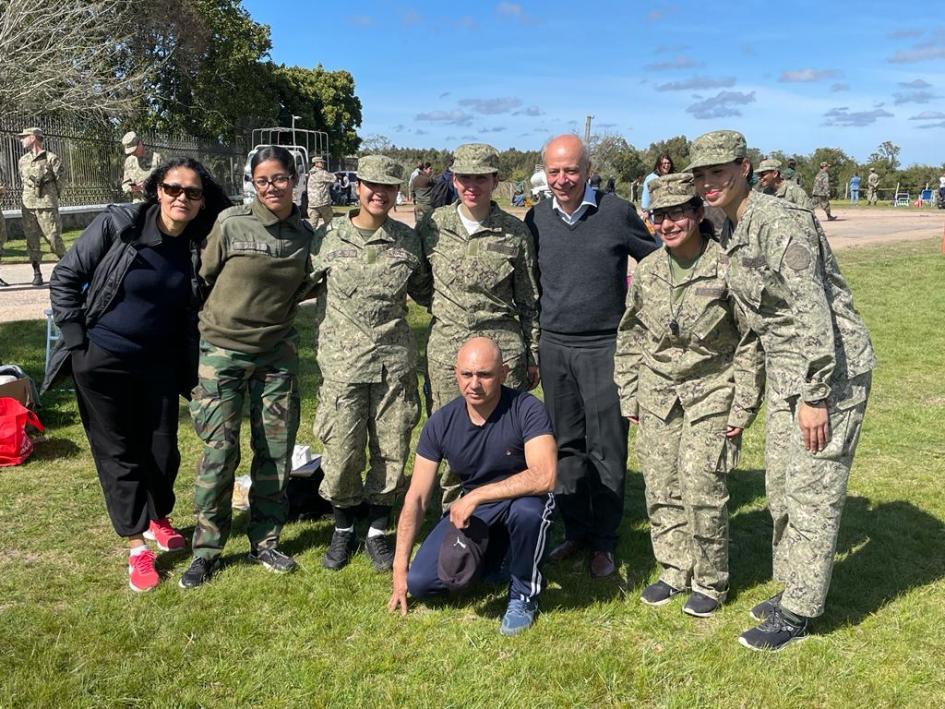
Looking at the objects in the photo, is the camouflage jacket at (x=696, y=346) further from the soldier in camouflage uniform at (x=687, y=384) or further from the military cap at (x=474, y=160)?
the military cap at (x=474, y=160)

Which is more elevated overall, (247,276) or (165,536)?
(247,276)

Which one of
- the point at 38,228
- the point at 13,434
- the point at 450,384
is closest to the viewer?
the point at 450,384

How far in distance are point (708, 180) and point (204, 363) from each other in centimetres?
254

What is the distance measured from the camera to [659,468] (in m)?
3.99

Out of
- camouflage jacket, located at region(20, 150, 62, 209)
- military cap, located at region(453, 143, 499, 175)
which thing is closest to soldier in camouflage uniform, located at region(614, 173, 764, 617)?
military cap, located at region(453, 143, 499, 175)

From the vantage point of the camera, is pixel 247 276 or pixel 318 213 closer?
pixel 247 276

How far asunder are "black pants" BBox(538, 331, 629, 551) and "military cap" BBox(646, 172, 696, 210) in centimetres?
86

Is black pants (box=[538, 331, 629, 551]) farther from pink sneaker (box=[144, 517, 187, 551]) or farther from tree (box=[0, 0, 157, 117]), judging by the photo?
tree (box=[0, 0, 157, 117])

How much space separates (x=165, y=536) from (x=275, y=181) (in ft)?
6.85

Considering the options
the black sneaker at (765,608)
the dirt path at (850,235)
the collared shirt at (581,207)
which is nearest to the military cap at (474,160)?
the collared shirt at (581,207)

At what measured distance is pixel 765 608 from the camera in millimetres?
3883

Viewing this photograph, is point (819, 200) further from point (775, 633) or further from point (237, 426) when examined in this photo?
point (237, 426)

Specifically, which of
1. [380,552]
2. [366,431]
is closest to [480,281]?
[366,431]

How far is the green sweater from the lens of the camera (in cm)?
407
